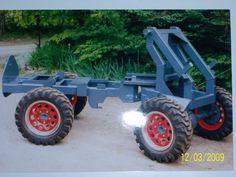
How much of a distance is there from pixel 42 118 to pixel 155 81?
657 mm

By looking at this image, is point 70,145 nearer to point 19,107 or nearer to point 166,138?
point 19,107

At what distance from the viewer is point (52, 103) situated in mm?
2410

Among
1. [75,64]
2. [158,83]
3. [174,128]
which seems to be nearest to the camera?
[174,128]

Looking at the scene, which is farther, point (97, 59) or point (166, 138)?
point (97, 59)

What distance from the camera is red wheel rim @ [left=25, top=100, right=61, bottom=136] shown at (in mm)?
2434

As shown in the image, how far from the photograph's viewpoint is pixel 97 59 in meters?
2.61

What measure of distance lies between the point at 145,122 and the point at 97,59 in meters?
0.47

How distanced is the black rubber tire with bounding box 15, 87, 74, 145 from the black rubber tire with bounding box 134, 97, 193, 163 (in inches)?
15.6

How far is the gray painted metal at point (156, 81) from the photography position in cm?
246

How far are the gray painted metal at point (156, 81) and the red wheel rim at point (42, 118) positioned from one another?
0.11 m

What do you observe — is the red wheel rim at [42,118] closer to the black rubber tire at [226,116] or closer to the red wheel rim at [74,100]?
the red wheel rim at [74,100]

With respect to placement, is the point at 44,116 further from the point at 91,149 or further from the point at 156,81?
the point at 156,81

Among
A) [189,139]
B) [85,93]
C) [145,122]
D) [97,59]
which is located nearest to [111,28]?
[97,59]
